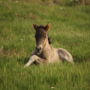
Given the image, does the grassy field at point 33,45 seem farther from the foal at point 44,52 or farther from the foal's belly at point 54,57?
the foal's belly at point 54,57

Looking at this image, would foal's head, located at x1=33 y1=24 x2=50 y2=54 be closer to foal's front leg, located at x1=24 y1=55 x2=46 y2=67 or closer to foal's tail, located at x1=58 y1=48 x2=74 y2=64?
foal's front leg, located at x1=24 y1=55 x2=46 y2=67

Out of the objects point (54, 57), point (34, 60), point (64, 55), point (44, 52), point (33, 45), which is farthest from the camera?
point (33, 45)

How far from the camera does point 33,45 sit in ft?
42.4

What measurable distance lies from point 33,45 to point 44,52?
8.18 feet

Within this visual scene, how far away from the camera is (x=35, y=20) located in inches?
758

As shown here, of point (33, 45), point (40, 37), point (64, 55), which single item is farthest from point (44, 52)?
point (33, 45)

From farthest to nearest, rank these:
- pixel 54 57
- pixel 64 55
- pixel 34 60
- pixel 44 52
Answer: pixel 64 55
pixel 54 57
pixel 44 52
pixel 34 60

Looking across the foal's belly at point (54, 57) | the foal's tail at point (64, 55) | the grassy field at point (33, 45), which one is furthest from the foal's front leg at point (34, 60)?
the foal's tail at point (64, 55)

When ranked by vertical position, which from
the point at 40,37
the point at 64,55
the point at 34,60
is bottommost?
the point at 64,55

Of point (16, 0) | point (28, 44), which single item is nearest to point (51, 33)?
point (28, 44)

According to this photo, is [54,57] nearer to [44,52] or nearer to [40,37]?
[44,52]

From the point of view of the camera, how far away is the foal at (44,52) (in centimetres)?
1004

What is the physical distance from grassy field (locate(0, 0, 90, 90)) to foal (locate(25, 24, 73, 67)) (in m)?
0.36

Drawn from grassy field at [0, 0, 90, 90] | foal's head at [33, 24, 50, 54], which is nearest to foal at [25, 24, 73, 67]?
foal's head at [33, 24, 50, 54]
